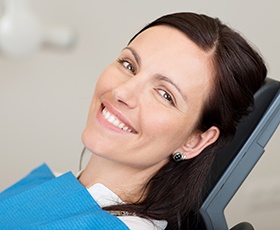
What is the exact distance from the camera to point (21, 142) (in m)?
1.86

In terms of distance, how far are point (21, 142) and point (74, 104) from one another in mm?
210

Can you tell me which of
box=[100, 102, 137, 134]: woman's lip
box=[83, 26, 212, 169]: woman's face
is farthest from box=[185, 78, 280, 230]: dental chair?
box=[100, 102, 137, 134]: woman's lip

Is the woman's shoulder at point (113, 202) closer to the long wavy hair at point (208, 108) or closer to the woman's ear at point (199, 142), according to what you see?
the long wavy hair at point (208, 108)

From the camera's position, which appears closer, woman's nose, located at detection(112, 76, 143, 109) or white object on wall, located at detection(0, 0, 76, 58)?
woman's nose, located at detection(112, 76, 143, 109)

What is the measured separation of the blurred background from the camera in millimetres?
1756

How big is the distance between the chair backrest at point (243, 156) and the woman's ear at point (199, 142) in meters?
0.05

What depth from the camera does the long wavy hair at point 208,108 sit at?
1.13 metres

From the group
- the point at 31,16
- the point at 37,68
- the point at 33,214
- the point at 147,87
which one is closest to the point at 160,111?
the point at 147,87

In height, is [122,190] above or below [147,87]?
below

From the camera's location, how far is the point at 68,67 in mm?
1814

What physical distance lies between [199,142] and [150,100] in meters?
0.16

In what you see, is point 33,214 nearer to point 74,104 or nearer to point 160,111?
point 160,111

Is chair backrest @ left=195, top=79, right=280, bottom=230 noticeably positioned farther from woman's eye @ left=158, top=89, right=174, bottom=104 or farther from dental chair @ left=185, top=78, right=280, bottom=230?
woman's eye @ left=158, top=89, right=174, bottom=104

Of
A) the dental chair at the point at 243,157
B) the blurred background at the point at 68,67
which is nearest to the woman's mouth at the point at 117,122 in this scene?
the dental chair at the point at 243,157
